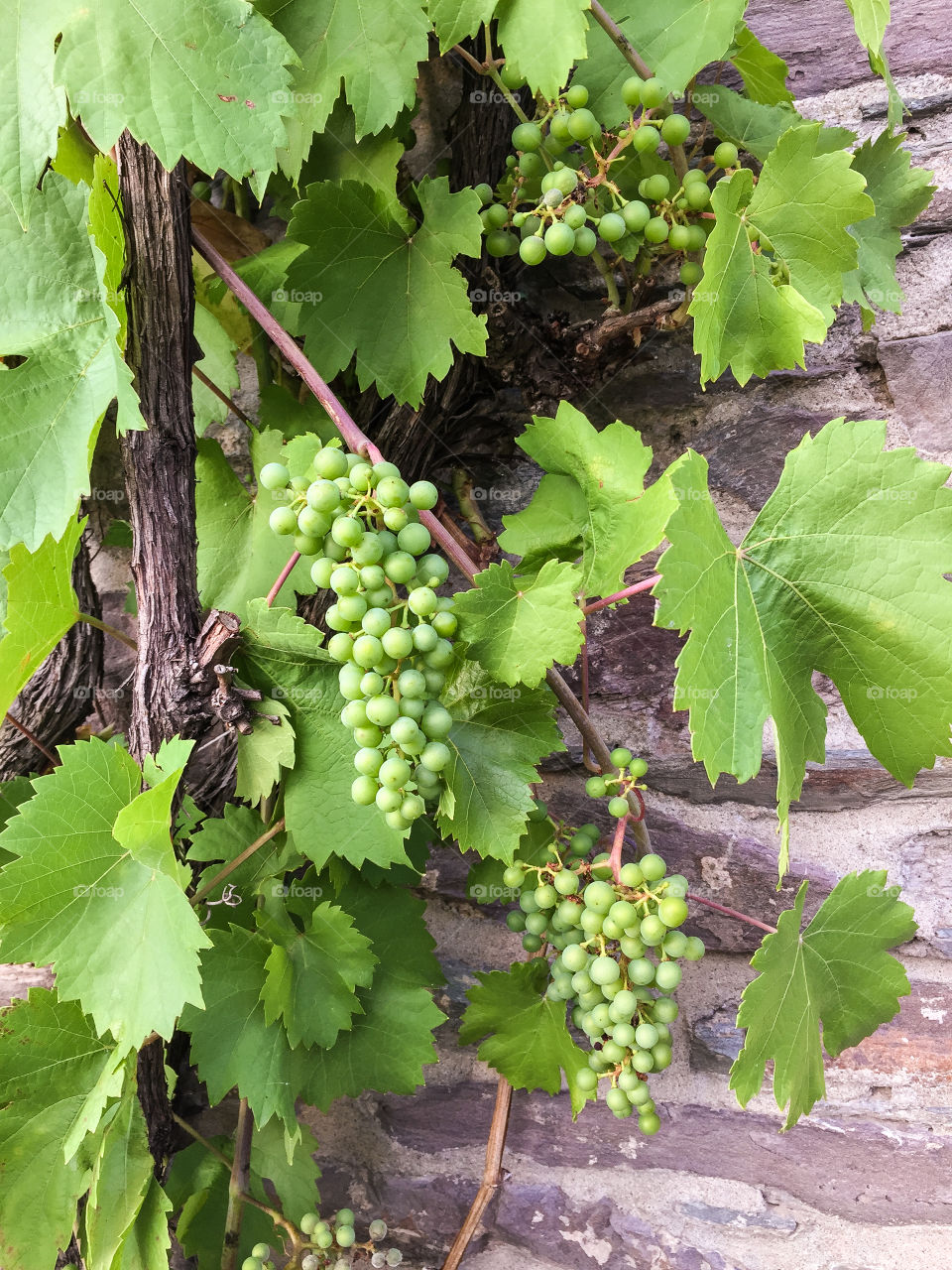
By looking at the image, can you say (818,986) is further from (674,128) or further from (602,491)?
(674,128)

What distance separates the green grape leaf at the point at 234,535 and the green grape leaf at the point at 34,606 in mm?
206

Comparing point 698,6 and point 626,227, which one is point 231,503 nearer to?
point 626,227

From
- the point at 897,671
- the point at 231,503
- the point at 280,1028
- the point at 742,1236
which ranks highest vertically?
the point at 231,503

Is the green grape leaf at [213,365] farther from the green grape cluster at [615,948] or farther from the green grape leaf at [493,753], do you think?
the green grape cluster at [615,948]

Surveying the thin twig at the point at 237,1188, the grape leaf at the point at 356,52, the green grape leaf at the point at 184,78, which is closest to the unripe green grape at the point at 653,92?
the grape leaf at the point at 356,52

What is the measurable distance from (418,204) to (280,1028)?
997 millimetres

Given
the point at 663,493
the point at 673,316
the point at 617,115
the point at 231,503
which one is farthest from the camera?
the point at 231,503

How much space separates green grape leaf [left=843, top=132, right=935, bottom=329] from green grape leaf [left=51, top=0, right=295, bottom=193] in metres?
0.65

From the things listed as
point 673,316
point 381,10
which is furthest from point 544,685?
point 381,10

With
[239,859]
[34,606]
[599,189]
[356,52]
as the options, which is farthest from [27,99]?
[239,859]

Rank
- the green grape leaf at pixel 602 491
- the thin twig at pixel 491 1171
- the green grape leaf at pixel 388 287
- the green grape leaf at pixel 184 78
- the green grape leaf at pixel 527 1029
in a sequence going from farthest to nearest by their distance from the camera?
1. the thin twig at pixel 491 1171
2. the green grape leaf at pixel 527 1029
3. the green grape leaf at pixel 388 287
4. the green grape leaf at pixel 602 491
5. the green grape leaf at pixel 184 78

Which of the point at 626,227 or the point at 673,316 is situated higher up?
the point at 626,227

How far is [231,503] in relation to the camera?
3.63ft

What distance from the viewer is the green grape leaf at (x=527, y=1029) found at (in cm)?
104
